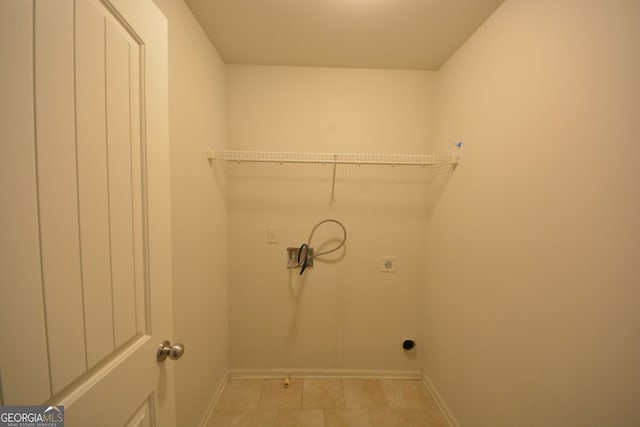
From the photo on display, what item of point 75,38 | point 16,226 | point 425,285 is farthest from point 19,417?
point 425,285

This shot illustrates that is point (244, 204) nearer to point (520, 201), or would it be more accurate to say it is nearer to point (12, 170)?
point (12, 170)

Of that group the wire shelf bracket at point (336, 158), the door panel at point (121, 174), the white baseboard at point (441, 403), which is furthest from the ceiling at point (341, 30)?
the white baseboard at point (441, 403)

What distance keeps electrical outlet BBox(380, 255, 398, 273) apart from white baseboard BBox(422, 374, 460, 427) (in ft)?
3.00

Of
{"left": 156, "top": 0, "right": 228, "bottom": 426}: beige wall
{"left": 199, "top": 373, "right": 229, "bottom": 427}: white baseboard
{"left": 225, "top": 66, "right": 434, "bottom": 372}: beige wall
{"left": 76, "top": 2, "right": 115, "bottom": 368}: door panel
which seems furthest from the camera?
{"left": 225, "top": 66, "right": 434, "bottom": 372}: beige wall

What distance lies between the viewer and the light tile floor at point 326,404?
151cm

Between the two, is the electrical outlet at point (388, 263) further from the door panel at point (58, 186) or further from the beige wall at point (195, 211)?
the door panel at point (58, 186)

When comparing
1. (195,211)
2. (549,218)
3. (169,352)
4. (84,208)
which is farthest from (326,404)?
(84,208)

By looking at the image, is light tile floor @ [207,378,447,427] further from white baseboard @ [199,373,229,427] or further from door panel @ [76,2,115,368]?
door panel @ [76,2,115,368]

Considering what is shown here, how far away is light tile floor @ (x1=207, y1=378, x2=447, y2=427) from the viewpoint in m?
1.51

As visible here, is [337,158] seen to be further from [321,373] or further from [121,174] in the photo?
[321,373]

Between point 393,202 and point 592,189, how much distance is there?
1.12 meters

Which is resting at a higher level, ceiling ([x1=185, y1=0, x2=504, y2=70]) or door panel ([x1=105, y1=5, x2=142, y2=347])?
ceiling ([x1=185, y1=0, x2=504, y2=70])

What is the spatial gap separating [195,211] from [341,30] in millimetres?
1395

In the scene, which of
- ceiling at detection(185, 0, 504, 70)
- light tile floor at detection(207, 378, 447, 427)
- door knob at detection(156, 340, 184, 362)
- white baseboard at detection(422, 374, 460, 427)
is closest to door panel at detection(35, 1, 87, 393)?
door knob at detection(156, 340, 184, 362)
